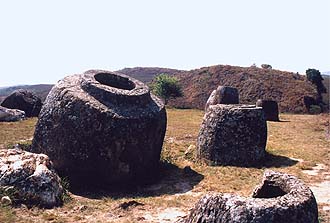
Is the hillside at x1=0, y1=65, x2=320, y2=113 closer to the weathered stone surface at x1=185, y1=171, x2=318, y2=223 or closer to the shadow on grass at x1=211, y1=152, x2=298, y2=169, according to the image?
the shadow on grass at x1=211, y1=152, x2=298, y2=169

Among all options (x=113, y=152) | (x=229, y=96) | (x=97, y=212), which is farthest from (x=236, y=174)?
(x=229, y=96)

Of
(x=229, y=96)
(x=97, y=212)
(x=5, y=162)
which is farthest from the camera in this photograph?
(x=229, y=96)

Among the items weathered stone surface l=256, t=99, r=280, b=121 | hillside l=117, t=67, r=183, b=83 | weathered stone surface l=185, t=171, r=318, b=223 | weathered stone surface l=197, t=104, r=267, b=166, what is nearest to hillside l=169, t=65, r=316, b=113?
weathered stone surface l=256, t=99, r=280, b=121

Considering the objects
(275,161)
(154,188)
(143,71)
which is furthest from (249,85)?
(143,71)

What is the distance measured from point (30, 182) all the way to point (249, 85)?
57651mm

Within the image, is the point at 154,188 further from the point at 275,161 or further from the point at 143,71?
the point at 143,71

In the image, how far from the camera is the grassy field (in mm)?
10961

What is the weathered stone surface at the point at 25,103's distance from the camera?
3447cm

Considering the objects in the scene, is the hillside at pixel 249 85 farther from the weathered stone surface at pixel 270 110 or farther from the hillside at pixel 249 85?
the weathered stone surface at pixel 270 110

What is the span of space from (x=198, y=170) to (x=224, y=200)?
8.38 metres

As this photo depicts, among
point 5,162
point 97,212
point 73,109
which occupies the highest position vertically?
point 73,109

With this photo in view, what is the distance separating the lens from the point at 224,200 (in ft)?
25.5

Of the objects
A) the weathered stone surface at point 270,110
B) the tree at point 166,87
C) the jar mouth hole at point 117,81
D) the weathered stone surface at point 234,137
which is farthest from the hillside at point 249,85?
the jar mouth hole at point 117,81

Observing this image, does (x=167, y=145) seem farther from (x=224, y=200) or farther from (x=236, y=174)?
(x=224, y=200)
